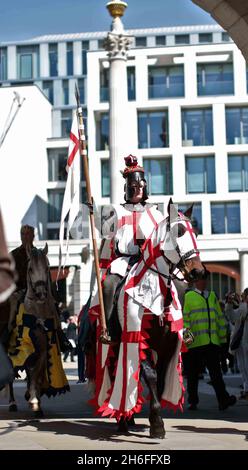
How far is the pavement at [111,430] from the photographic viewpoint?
7.98 meters

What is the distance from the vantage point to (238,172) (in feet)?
186

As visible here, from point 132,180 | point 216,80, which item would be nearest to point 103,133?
point 216,80

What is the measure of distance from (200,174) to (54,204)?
43.5 feet

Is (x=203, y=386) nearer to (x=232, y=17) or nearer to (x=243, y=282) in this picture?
(x=232, y=17)

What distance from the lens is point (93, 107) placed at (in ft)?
189

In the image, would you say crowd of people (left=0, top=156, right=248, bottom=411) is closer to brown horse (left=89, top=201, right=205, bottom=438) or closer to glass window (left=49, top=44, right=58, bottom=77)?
brown horse (left=89, top=201, right=205, bottom=438)

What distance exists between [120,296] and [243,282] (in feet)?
146

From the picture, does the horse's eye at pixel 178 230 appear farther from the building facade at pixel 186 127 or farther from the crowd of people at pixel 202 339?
the building facade at pixel 186 127

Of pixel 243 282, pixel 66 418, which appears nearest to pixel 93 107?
pixel 243 282

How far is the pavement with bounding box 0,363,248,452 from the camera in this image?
26.2 ft

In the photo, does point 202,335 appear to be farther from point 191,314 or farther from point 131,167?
point 131,167

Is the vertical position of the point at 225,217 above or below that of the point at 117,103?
below

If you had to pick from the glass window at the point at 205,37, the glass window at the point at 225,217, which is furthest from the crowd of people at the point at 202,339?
the glass window at the point at 205,37

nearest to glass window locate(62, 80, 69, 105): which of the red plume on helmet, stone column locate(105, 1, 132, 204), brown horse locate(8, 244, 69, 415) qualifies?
stone column locate(105, 1, 132, 204)
